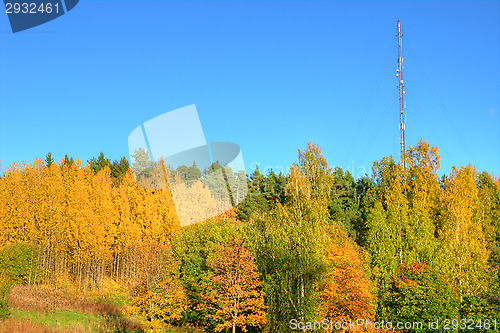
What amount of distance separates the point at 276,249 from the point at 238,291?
15.4 ft

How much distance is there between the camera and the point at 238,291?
28062 mm

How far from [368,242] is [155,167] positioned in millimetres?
28404

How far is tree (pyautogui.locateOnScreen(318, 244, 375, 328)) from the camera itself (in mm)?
25875

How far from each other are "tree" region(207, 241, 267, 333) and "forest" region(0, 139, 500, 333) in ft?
0.37

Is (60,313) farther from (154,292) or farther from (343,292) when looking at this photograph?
(343,292)

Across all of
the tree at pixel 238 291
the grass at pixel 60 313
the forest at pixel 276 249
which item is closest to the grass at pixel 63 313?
the grass at pixel 60 313

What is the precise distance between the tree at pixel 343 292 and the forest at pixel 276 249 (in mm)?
88

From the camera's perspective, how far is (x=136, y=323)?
3022cm

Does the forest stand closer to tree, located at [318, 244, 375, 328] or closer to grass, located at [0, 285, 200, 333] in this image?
tree, located at [318, 244, 375, 328]

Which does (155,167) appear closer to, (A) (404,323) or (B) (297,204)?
(B) (297,204)

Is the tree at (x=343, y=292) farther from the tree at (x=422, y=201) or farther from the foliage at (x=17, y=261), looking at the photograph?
the foliage at (x=17, y=261)

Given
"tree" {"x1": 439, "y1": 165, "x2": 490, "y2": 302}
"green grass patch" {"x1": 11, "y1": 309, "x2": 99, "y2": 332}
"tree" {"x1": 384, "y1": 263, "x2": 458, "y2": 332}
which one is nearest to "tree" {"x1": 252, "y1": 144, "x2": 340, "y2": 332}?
"tree" {"x1": 384, "y1": 263, "x2": 458, "y2": 332}

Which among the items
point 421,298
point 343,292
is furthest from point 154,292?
point 421,298

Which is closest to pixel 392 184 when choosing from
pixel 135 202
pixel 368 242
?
pixel 368 242
